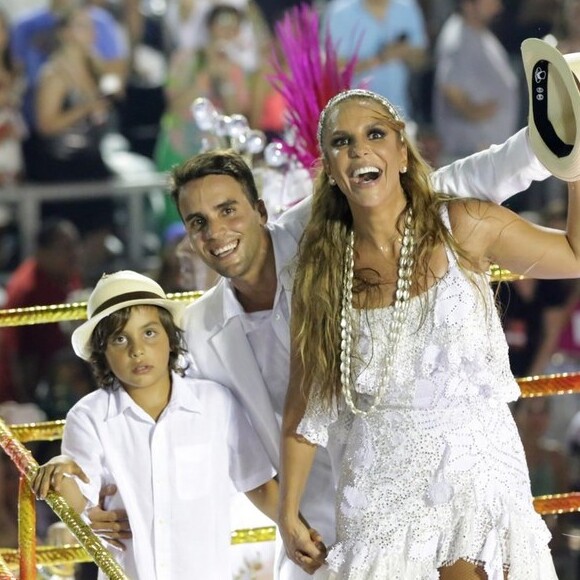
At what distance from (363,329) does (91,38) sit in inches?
191

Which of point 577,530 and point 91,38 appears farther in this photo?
point 91,38

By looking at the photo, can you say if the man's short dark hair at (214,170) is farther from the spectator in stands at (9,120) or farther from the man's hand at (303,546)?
the spectator in stands at (9,120)

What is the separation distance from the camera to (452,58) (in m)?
8.12

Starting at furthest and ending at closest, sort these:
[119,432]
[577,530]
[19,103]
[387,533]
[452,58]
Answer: [452,58], [19,103], [577,530], [119,432], [387,533]

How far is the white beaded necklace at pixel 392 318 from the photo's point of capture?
10.5 ft

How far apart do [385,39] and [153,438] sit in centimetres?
494

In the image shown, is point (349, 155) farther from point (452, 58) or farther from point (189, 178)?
point (452, 58)

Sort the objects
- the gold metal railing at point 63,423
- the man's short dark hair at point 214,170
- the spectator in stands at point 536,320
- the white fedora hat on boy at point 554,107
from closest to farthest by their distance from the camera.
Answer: the white fedora hat on boy at point 554,107
the man's short dark hair at point 214,170
the gold metal railing at point 63,423
the spectator in stands at point 536,320

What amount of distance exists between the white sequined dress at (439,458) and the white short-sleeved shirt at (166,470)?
1.40 ft

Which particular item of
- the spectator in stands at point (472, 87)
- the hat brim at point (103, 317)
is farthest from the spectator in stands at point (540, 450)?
the hat brim at point (103, 317)

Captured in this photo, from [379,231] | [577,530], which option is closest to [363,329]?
[379,231]

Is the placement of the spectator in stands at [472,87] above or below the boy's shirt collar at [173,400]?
above

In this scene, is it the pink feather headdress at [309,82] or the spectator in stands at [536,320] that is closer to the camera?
the pink feather headdress at [309,82]

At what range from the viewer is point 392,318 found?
3227 millimetres
